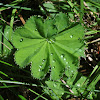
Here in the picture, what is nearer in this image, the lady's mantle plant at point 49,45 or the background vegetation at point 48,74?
the lady's mantle plant at point 49,45

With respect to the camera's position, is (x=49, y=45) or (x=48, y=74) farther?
(x=48, y=74)

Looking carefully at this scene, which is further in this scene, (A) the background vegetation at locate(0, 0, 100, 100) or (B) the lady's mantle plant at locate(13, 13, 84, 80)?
(A) the background vegetation at locate(0, 0, 100, 100)

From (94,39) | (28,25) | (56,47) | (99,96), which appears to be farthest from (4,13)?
(99,96)

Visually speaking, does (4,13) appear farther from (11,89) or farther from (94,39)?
(94,39)
